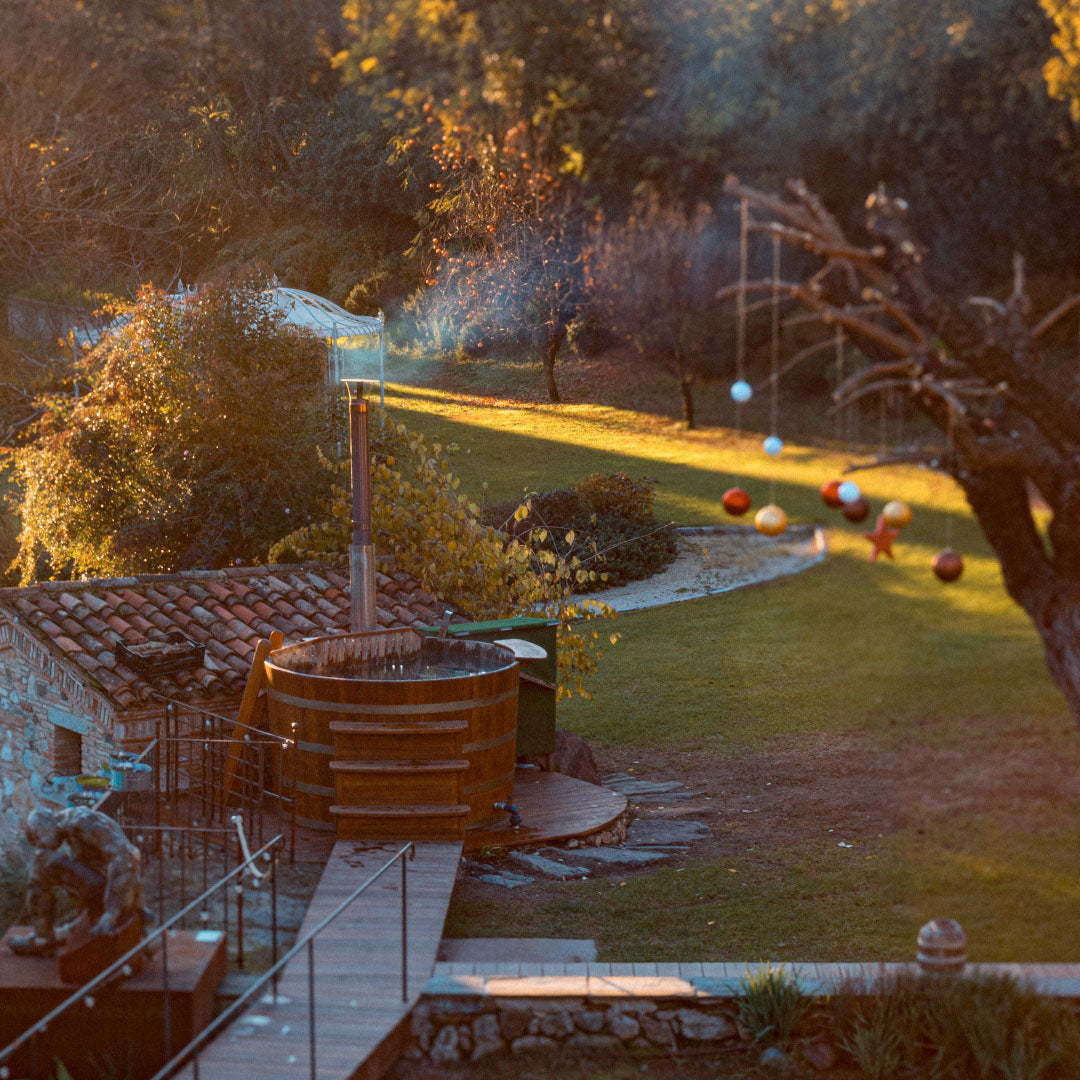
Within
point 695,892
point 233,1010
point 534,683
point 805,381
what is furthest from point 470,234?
point 233,1010

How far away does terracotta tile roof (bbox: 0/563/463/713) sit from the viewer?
819 cm

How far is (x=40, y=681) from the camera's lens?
8.56 metres

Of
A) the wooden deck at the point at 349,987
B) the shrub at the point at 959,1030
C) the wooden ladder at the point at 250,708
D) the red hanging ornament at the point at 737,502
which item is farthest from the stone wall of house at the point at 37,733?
the shrub at the point at 959,1030

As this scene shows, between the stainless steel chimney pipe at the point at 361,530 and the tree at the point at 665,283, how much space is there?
2.24m

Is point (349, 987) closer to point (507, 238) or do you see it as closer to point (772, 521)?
point (772, 521)

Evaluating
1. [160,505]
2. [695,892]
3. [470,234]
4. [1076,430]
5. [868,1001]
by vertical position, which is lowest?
[695,892]

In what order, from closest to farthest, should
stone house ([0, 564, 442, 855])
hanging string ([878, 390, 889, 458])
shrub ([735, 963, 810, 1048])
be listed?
shrub ([735, 963, 810, 1048]) → hanging string ([878, 390, 889, 458]) → stone house ([0, 564, 442, 855])

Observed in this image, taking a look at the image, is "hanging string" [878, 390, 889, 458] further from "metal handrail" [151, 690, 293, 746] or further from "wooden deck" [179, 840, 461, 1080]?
"metal handrail" [151, 690, 293, 746]

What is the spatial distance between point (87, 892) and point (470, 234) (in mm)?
6535

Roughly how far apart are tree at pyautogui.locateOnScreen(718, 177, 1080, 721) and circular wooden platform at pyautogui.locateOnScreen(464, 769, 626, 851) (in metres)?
3.54

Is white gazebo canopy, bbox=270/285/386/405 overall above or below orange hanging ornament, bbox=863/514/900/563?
above

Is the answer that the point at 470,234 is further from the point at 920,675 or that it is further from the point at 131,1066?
the point at 131,1066

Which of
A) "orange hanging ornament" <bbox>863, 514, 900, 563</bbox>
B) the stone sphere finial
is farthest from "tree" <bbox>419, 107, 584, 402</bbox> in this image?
the stone sphere finial

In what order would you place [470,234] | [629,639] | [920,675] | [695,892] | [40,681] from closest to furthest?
[695,892] < [40,681] < [920,675] < [470,234] < [629,639]
